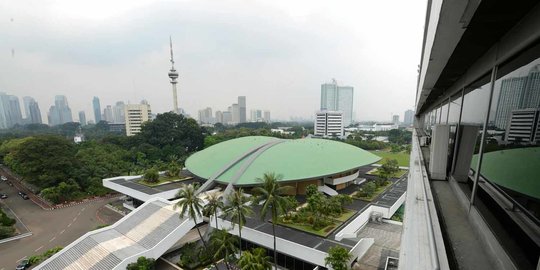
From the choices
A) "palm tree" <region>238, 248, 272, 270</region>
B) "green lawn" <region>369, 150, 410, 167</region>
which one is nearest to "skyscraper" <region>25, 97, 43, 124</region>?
"green lawn" <region>369, 150, 410, 167</region>

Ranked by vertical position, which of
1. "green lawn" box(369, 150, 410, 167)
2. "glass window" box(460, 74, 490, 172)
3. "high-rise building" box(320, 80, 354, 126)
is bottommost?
"green lawn" box(369, 150, 410, 167)

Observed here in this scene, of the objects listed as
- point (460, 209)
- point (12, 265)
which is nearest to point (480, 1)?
point (460, 209)

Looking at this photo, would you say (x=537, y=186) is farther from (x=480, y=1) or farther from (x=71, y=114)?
(x=71, y=114)

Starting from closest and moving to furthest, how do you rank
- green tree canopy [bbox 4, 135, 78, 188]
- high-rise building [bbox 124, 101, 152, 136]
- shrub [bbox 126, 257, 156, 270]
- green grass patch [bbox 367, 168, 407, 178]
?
shrub [bbox 126, 257, 156, 270], green tree canopy [bbox 4, 135, 78, 188], green grass patch [bbox 367, 168, 407, 178], high-rise building [bbox 124, 101, 152, 136]

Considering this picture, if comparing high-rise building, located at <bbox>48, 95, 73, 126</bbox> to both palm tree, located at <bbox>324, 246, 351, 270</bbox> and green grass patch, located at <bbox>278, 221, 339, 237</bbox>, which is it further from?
palm tree, located at <bbox>324, 246, 351, 270</bbox>

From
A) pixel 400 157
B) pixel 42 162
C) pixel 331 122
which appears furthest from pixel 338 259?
pixel 331 122

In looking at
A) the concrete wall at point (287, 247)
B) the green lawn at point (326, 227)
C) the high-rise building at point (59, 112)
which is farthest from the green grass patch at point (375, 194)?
the high-rise building at point (59, 112)
